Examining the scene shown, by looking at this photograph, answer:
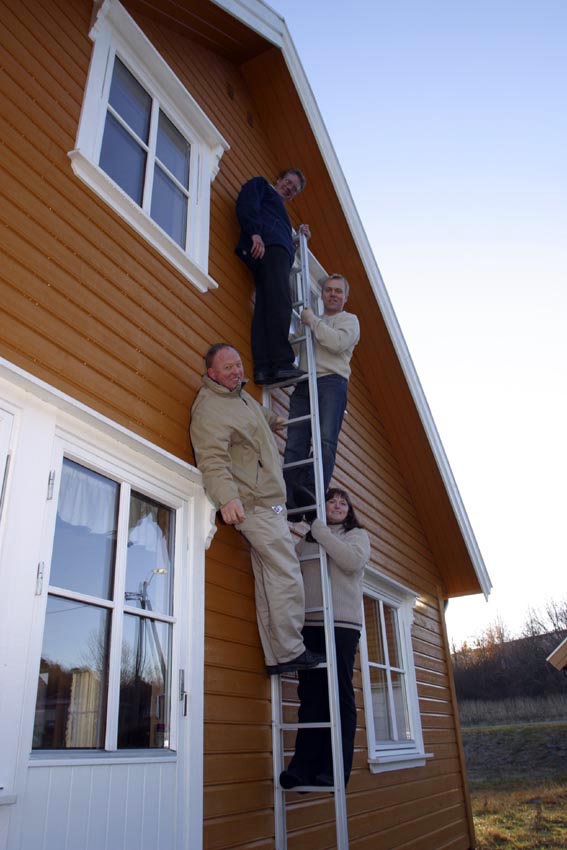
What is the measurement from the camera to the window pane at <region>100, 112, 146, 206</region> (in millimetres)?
3748

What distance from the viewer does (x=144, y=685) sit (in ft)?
9.61

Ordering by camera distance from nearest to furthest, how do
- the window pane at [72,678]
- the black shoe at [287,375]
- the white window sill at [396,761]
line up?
the window pane at [72,678]
the black shoe at [287,375]
the white window sill at [396,761]

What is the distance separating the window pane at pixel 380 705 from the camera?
18.7 ft

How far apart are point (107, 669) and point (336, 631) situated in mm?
1530

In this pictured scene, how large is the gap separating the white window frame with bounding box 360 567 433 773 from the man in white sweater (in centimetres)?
169

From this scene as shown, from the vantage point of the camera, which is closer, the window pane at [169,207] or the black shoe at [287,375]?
the window pane at [169,207]

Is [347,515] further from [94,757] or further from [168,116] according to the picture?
[168,116]

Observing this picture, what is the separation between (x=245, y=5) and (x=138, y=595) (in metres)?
4.38

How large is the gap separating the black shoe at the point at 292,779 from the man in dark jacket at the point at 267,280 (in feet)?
7.55

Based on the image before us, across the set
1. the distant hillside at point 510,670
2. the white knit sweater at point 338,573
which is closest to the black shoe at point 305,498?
the white knit sweater at point 338,573

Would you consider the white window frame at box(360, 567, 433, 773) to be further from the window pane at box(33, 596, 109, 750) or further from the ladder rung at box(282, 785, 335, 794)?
the window pane at box(33, 596, 109, 750)

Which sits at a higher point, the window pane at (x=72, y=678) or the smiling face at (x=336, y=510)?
the smiling face at (x=336, y=510)

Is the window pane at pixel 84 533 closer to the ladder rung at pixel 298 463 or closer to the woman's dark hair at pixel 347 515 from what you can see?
the ladder rung at pixel 298 463

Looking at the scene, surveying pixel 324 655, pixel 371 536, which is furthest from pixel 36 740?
pixel 371 536
